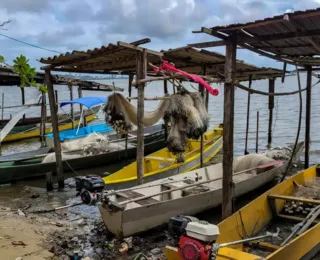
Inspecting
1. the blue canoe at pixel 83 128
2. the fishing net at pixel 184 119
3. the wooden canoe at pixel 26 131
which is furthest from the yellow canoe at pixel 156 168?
the wooden canoe at pixel 26 131

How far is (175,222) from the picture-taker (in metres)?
4.29

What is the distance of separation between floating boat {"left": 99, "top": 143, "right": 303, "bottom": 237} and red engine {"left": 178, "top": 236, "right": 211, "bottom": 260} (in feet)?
7.46

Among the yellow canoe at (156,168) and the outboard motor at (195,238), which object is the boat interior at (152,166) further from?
the outboard motor at (195,238)

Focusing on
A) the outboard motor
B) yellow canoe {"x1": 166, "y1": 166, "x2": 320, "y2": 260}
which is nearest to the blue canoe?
yellow canoe {"x1": 166, "y1": 166, "x2": 320, "y2": 260}

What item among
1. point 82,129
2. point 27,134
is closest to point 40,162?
point 82,129

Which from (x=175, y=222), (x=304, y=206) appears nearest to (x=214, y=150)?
(x=304, y=206)

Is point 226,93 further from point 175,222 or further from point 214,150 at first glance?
point 214,150

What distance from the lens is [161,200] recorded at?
7.52 meters

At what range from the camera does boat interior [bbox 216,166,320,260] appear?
16.4 ft

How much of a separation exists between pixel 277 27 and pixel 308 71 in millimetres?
4990

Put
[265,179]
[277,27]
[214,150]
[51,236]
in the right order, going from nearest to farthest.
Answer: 1. [277,27]
2. [51,236]
3. [265,179]
4. [214,150]

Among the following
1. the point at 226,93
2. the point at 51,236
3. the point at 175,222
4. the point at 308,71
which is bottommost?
the point at 51,236

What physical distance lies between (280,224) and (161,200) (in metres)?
2.43

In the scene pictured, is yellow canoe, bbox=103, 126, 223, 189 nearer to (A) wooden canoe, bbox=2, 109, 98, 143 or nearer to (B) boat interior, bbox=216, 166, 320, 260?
(B) boat interior, bbox=216, 166, 320, 260
